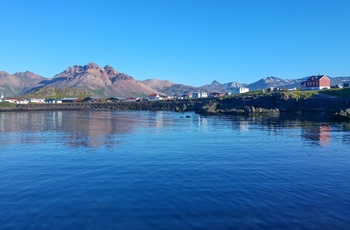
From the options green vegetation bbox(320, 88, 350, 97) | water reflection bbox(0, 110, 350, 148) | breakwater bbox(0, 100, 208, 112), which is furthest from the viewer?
breakwater bbox(0, 100, 208, 112)

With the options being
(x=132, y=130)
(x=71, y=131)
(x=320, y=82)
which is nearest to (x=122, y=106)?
(x=320, y=82)

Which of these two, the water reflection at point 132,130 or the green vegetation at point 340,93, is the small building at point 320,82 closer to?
the green vegetation at point 340,93

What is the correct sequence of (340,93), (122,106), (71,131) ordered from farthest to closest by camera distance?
(122,106)
(340,93)
(71,131)

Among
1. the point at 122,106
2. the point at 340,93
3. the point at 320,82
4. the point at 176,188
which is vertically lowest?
the point at 176,188

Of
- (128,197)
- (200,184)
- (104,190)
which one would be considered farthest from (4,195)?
(200,184)

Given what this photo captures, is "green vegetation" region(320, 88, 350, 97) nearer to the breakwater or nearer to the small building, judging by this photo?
the small building

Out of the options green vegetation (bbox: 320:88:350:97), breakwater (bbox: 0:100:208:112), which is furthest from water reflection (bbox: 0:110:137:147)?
breakwater (bbox: 0:100:208:112)

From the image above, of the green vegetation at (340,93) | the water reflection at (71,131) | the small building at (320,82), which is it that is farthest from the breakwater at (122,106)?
the water reflection at (71,131)

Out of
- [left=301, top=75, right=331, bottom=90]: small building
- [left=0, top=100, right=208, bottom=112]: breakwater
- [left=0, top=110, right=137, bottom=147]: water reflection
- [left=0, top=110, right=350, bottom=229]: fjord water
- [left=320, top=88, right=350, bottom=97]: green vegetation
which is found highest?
[left=301, top=75, right=331, bottom=90]: small building

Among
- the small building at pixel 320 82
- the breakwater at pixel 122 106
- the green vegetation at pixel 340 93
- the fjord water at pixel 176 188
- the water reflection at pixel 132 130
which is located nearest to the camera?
the fjord water at pixel 176 188

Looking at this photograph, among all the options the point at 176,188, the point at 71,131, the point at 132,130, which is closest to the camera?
the point at 176,188

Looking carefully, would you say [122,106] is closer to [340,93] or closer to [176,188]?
[340,93]

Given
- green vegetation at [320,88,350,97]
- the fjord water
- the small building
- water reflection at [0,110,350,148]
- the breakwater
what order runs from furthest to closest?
the breakwater
the small building
green vegetation at [320,88,350,97]
water reflection at [0,110,350,148]
the fjord water

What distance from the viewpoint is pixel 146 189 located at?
17969 mm
